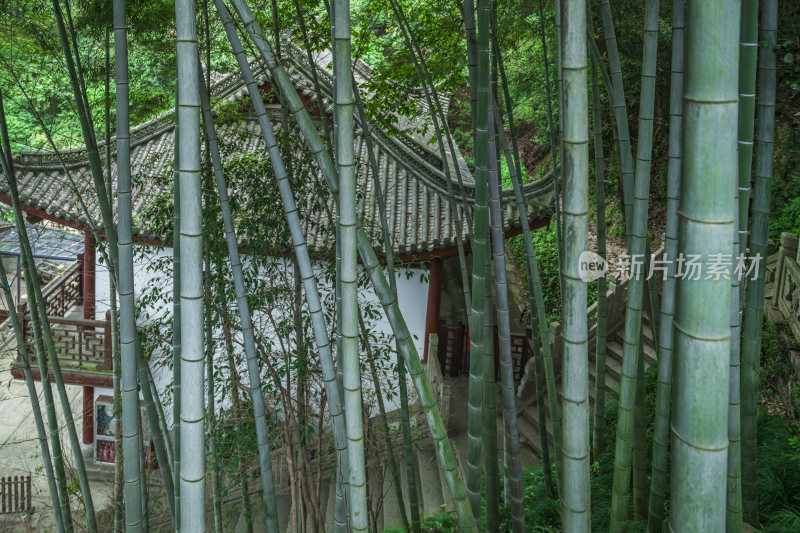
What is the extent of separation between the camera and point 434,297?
7289mm

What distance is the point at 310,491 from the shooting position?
4.40 meters

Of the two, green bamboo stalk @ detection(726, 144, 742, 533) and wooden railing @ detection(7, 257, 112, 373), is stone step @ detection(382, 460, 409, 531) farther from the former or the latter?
green bamboo stalk @ detection(726, 144, 742, 533)

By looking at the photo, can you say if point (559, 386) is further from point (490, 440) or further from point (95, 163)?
point (95, 163)

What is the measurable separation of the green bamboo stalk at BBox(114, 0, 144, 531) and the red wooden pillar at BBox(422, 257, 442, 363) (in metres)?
5.49

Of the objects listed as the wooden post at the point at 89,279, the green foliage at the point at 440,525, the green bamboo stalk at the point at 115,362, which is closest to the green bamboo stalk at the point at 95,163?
the green bamboo stalk at the point at 115,362

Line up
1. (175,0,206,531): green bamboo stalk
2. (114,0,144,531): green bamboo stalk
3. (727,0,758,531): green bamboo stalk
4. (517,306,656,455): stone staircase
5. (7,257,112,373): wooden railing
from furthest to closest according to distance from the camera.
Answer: (7,257,112,373): wooden railing, (517,306,656,455): stone staircase, (114,0,144,531): green bamboo stalk, (727,0,758,531): green bamboo stalk, (175,0,206,531): green bamboo stalk

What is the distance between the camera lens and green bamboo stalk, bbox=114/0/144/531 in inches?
68.1

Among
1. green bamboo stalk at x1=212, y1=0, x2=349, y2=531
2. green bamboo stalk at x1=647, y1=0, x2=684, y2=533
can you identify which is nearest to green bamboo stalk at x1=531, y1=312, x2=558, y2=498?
green bamboo stalk at x1=647, y1=0, x2=684, y2=533

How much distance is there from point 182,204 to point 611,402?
19.0ft

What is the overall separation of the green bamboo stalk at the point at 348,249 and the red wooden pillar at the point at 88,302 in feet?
22.5

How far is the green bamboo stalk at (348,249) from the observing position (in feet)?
4.62

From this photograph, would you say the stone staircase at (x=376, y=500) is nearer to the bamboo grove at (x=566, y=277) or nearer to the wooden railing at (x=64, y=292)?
the bamboo grove at (x=566, y=277)

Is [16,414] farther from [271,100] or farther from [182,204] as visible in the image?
[182,204]

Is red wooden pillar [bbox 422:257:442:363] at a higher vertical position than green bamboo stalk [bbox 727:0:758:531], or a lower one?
lower
